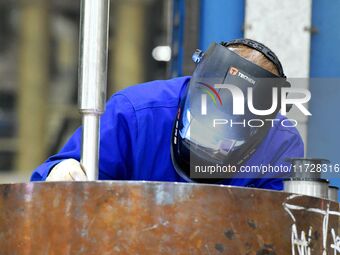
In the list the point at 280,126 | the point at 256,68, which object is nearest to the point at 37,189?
the point at 256,68

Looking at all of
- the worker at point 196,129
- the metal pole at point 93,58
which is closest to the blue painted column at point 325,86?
the worker at point 196,129

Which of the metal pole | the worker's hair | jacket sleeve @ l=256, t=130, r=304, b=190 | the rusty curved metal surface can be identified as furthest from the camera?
jacket sleeve @ l=256, t=130, r=304, b=190

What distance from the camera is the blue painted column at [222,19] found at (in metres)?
4.81

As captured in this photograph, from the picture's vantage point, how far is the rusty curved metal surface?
6.66ft

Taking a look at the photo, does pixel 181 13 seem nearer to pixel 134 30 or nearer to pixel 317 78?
pixel 317 78

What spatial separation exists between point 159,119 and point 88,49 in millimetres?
1016

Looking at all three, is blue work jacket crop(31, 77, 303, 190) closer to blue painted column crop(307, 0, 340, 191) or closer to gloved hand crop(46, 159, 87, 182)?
gloved hand crop(46, 159, 87, 182)

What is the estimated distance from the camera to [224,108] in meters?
2.96

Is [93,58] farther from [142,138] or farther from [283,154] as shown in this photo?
[283,154]

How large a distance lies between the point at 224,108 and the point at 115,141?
39 cm

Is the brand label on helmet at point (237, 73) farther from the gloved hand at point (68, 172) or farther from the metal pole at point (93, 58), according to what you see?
the metal pole at point (93, 58)

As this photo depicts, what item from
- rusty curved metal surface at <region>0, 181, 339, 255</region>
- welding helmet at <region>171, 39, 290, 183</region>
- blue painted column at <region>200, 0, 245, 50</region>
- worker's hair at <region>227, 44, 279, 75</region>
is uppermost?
blue painted column at <region>200, 0, 245, 50</region>

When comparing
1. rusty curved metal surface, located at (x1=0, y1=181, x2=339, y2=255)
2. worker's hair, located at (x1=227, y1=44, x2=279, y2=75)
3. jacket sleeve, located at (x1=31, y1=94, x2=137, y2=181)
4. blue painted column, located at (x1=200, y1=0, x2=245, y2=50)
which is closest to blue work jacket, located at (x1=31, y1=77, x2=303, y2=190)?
jacket sleeve, located at (x1=31, y1=94, x2=137, y2=181)

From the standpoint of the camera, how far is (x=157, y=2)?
8.15 meters
